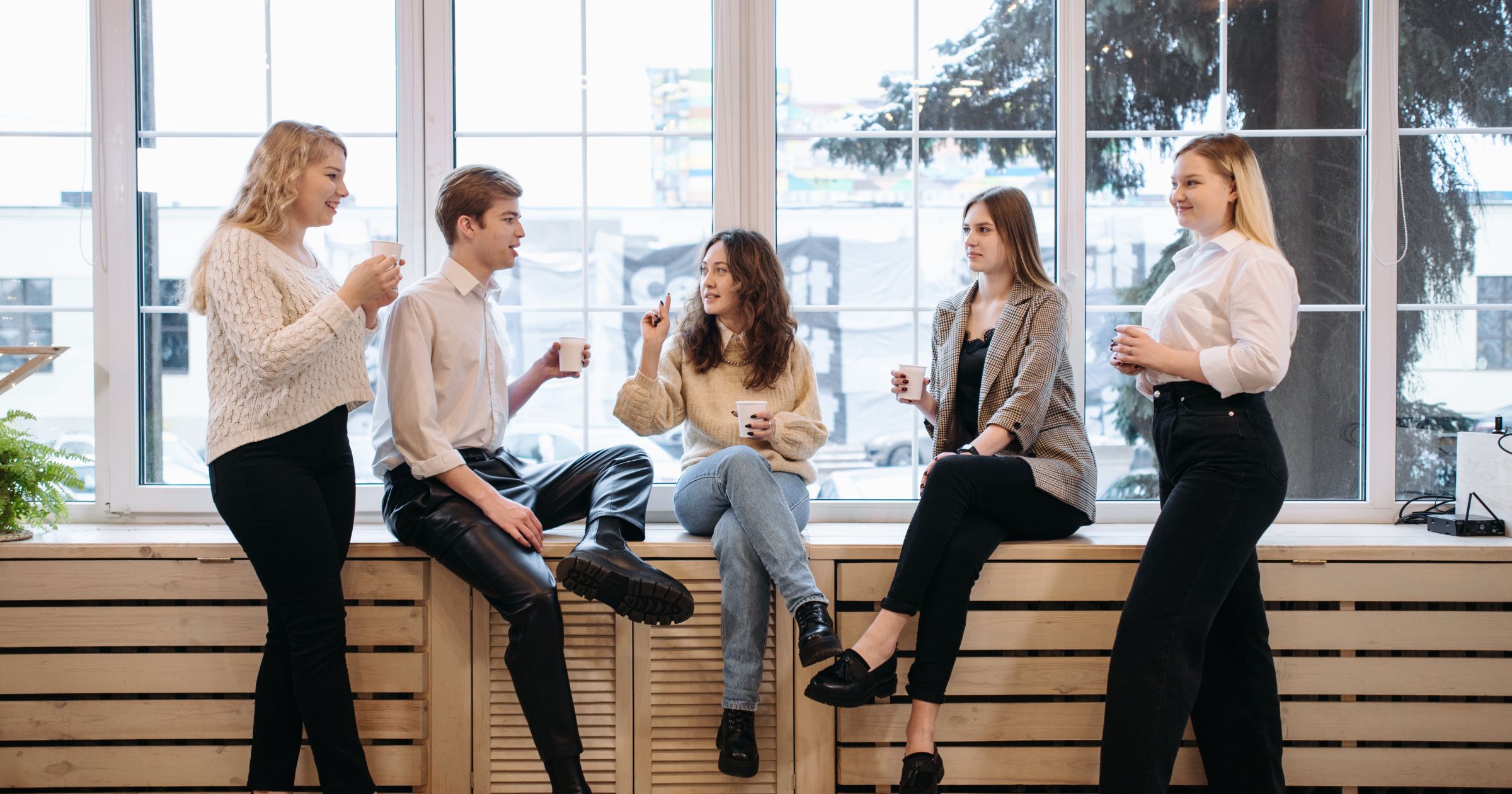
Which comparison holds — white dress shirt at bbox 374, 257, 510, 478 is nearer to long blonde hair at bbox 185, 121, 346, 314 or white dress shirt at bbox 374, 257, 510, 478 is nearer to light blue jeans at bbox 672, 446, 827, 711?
long blonde hair at bbox 185, 121, 346, 314

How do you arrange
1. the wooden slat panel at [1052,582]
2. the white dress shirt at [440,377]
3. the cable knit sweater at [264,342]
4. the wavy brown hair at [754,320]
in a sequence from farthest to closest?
the wavy brown hair at [754,320] < the wooden slat panel at [1052,582] < the white dress shirt at [440,377] < the cable knit sweater at [264,342]

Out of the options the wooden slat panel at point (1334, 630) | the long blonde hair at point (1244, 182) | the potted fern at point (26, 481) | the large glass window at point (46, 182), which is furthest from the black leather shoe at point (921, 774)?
the large glass window at point (46, 182)


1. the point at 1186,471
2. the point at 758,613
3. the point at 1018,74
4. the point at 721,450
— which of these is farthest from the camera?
the point at 1018,74

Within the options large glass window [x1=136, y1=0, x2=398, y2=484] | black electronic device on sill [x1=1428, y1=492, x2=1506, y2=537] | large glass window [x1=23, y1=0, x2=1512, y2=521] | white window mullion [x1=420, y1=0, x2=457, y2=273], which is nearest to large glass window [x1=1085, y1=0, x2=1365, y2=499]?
large glass window [x1=23, y1=0, x2=1512, y2=521]

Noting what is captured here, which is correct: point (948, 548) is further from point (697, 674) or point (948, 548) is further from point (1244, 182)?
point (1244, 182)

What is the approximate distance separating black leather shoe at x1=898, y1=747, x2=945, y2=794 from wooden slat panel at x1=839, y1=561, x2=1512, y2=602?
1.18 feet

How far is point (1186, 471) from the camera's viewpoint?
204 cm

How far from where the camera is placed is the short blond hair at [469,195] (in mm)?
2299

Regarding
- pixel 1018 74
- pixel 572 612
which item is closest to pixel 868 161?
pixel 1018 74

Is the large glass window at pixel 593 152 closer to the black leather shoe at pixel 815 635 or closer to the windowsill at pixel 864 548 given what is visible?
the windowsill at pixel 864 548

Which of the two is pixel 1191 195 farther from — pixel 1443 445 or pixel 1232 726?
pixel 1443 445

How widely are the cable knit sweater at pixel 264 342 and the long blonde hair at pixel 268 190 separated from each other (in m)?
0.03

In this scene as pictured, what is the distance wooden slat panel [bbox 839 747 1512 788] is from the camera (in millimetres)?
2275

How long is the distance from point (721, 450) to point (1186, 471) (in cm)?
103
